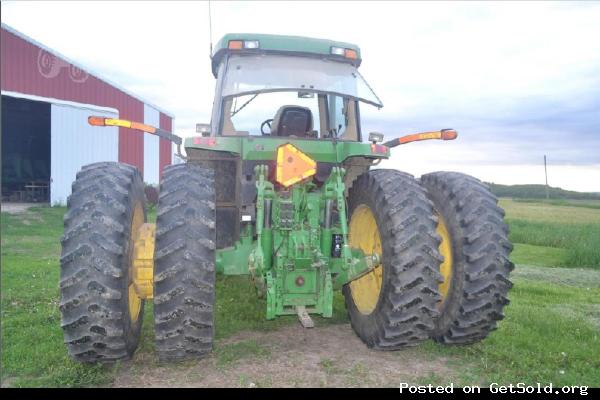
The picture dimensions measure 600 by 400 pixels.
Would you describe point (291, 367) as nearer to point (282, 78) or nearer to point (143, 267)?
point (143, 267)

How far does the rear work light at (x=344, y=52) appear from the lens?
5.67 meters

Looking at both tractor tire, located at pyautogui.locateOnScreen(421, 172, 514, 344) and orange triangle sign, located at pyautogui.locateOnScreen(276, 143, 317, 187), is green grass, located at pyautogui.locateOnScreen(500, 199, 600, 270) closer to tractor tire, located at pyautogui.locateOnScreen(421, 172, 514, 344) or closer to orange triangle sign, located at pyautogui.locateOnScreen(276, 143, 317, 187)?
tractor tire, located at pyautogui.locateOnScreen(421, 172, 514, 344)

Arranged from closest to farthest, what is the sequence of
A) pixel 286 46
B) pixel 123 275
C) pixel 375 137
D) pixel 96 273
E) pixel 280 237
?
1. pixel 96 273
2. pixel 123 275
3. pixel 280 237
4. pixel 375 137
5. pixel 286 46

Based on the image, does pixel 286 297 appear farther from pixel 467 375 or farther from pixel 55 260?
pixel 55 260

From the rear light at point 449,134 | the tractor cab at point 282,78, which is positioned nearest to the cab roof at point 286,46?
the tractor cab at point 282,78

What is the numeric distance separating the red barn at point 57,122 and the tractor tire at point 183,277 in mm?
16297

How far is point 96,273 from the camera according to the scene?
381 cm

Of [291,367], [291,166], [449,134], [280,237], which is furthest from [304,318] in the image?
[449,134]

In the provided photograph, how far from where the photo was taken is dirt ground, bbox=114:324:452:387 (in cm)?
396

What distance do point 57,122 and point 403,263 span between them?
18.8 m

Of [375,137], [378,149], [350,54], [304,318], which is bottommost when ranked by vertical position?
[304,318]

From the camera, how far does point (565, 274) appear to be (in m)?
10.7

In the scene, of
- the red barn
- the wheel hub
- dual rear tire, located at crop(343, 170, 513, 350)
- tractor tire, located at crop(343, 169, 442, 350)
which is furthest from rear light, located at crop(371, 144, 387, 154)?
the red barn

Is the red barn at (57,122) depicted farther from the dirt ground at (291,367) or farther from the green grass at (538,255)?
the dirt ground at (291,367)
